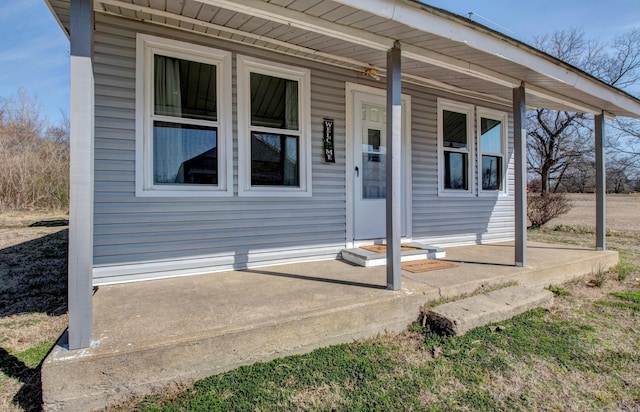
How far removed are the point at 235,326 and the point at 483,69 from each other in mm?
3722

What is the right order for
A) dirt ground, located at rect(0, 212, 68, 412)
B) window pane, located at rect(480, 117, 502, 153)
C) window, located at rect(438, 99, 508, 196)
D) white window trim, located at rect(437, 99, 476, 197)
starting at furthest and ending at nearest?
window pane, located at rect(480, 117, 502, 153) < window, located at rect(438, 99, 508, 196) < white window trim, located at rect(437, 99, 476, 197) < dirt ground, located at rect(0, 212, 68, 412)

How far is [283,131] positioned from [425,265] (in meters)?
2.26

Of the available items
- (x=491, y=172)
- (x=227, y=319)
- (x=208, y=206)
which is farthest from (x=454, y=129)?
(x=227, y=319)

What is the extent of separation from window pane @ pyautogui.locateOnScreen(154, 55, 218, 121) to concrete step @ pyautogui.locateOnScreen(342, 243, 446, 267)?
7.24 ft

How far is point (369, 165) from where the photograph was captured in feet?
15.4

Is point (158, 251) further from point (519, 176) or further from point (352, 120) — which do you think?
point (519, 176)

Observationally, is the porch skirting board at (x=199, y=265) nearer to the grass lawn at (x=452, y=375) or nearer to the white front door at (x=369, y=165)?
the white front door at (x=369, y=165)

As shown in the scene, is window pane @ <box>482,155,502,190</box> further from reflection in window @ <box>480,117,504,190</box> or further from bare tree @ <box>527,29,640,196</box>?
bare tree @ <box>527,29,640,196</box>

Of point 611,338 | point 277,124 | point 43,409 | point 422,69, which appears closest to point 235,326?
point 43,409

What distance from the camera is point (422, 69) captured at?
13.1 feet

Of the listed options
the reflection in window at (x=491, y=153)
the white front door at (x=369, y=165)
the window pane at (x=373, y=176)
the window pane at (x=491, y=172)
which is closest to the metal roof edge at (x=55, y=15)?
the white front door at (x=369, y=165)

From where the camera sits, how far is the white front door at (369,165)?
4512 millimetres

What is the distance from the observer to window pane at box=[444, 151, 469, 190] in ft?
17.7

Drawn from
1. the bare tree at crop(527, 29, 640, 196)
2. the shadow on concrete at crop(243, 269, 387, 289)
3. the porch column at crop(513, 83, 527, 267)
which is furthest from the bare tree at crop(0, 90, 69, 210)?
the bare tree at crop(527, 29, 640, 196)
